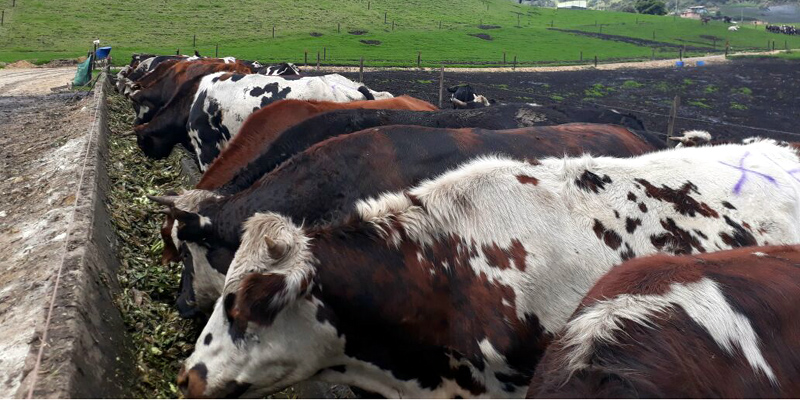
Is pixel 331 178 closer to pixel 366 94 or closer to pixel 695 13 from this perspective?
pixel 366 94

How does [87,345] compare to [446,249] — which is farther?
[87,345]

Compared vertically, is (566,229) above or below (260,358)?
above

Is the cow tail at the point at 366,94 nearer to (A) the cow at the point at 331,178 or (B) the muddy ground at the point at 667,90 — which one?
(A) the cow at the point at 331,178

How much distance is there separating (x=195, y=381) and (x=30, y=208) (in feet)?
21.0

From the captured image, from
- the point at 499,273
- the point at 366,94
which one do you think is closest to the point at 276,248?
the point at 499,273

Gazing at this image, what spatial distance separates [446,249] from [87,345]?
2.58 metres

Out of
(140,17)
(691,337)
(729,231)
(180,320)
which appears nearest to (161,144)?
(180,320)

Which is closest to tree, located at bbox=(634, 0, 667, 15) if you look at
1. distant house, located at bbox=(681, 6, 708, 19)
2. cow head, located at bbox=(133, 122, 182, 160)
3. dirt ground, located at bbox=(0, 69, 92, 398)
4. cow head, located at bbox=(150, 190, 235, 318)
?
distant house, located at bbox=(681, 6, 708, 19)

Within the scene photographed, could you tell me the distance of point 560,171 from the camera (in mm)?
3824

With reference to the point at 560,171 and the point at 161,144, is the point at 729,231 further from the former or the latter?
the point at 161,144

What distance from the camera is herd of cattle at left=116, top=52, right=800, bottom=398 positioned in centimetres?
227

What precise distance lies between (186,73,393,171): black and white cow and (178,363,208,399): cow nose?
20.9 feet

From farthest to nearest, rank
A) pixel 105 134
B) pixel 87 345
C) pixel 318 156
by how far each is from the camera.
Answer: pixel 105 134, pixel 318 156, pixel 87 345

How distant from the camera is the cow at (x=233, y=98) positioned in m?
9.28
